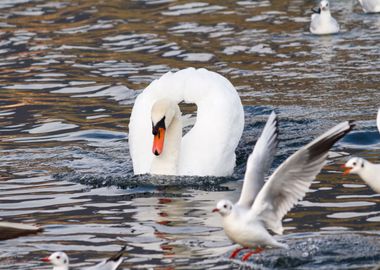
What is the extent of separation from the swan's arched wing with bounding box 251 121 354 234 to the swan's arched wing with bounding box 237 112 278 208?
0.16 m

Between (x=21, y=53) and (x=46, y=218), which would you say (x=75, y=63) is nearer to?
(x=21, y=53)

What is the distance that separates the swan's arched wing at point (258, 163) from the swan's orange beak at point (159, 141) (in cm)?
289

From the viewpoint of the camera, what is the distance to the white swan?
12.2 m

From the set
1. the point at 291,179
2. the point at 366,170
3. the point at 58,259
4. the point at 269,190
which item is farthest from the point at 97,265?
the point at 366,170

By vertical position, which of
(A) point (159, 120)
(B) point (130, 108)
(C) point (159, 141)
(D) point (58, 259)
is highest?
(D) point (58, 259)

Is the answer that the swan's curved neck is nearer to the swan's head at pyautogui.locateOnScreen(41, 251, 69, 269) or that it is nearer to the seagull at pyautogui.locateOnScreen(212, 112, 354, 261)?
the seagull at pyautogui.locateOnScreen(212, 112, 354, 261)

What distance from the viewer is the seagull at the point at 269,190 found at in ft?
28.8

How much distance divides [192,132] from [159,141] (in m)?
0.57

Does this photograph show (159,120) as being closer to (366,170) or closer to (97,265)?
(366,170)

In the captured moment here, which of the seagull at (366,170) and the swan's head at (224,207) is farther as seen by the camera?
the seagull at (366,170)

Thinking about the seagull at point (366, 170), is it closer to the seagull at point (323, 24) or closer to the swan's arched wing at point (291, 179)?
the swan's arched wing at point (291, 179)

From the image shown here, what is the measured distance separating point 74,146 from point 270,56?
5081 millimetres

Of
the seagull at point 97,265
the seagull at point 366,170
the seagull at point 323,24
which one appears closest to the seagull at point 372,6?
the seagull at point 323,24

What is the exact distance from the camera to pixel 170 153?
12.3 m
